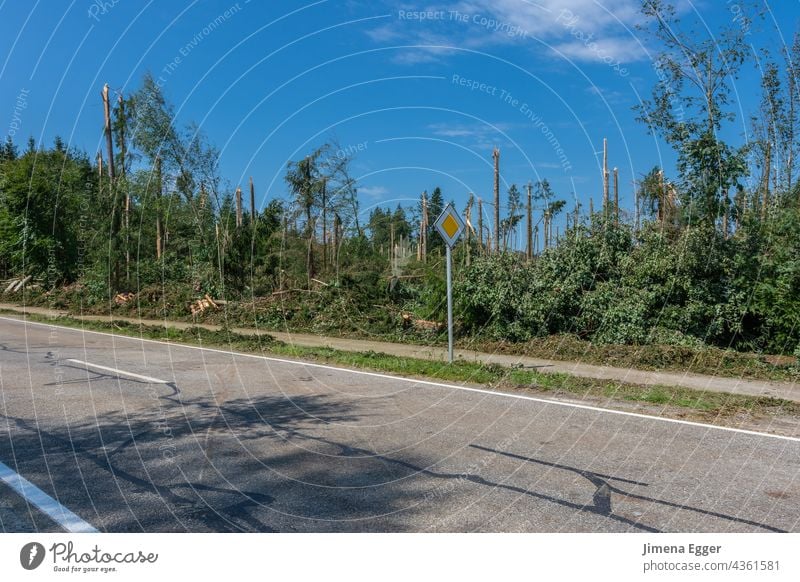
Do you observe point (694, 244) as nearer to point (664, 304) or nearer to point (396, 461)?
point (664, 304)

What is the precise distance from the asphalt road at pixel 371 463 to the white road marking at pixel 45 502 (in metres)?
0.06

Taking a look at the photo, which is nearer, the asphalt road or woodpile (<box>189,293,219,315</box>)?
the asphalt road

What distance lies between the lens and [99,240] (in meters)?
26.4

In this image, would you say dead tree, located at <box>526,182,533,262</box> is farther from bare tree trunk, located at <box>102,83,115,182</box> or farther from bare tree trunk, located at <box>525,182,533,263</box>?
bare tree trunk, located at <box>102,83,115,182</box>

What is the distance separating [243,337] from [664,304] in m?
10.6

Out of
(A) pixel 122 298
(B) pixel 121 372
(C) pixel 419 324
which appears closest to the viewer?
(B) pixel 121 372

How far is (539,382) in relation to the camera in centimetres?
1030

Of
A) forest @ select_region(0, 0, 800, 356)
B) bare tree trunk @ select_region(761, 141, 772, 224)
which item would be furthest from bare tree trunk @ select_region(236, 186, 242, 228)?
bare tree trunk @ select_region(761, 141, 772, 224)

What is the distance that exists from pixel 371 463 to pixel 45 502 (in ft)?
8.44

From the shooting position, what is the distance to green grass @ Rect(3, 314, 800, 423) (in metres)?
8.53

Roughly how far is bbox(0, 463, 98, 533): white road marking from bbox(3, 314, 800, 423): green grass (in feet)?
22.3

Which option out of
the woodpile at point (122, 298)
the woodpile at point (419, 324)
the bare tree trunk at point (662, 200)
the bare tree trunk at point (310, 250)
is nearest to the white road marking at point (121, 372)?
the woodpile at point (419, 324)

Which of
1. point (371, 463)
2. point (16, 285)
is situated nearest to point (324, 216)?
point (371, 463)

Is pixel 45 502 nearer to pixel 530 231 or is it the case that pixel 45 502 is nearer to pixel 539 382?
pixel 539 382
